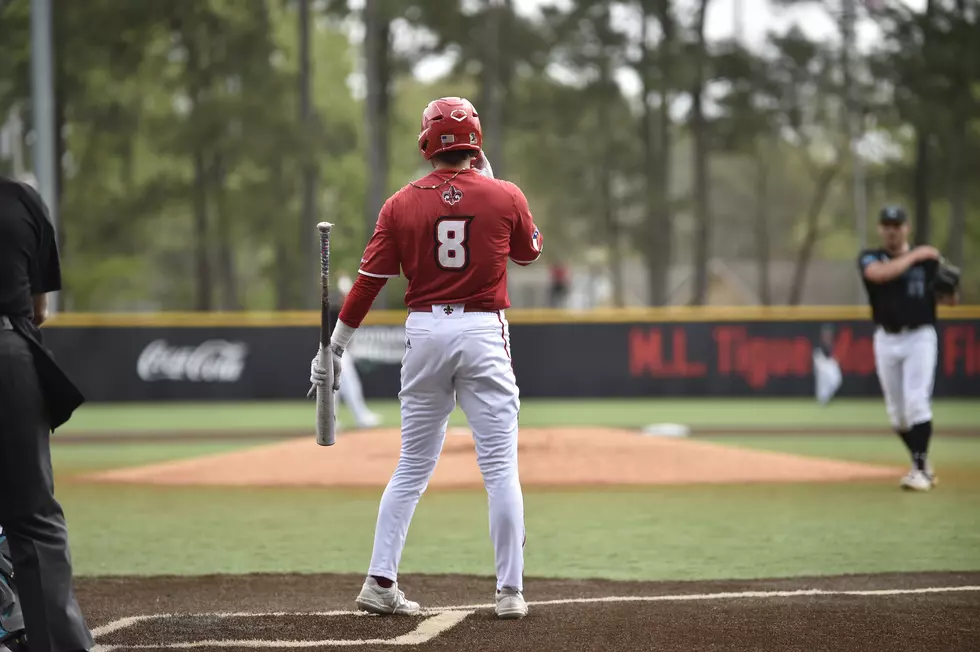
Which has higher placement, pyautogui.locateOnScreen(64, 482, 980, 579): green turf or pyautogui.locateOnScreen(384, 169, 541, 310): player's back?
Answer: pyautogui.locateOnScreen(384, 169, 541, 310): player's back

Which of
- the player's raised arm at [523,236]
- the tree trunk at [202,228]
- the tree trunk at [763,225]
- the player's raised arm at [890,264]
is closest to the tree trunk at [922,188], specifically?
the tree trunk at [763,225]

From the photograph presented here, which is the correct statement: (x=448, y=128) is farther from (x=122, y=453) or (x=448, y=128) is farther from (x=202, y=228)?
(x=202, y=228)

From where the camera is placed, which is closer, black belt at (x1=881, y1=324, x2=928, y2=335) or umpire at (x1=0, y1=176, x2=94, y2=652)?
umpire at (x1=0, y1=176, x2=94, y2=652)

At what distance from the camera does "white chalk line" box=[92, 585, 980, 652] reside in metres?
5.10

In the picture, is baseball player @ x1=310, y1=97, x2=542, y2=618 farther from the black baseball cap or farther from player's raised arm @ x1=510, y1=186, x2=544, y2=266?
the black baseball cap

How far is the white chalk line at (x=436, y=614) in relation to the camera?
510 centimetres

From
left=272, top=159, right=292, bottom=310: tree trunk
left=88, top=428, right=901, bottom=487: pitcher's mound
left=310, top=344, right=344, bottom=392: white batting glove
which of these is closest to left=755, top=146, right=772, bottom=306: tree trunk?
left=272, top=159, right=292, bottom=310: tree trunk

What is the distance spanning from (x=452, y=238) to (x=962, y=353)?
18838mm

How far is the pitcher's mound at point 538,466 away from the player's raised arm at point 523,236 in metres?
6.05

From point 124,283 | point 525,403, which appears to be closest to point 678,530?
point 525,403

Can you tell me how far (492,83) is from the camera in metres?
36.0

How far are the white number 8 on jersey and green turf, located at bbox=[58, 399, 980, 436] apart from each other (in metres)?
12.5

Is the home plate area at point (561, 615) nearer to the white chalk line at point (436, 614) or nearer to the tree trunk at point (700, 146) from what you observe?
the white chalk line at point (436, 614)

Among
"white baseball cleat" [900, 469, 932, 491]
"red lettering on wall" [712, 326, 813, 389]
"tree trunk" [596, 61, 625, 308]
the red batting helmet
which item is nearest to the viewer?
the red batting helmet
